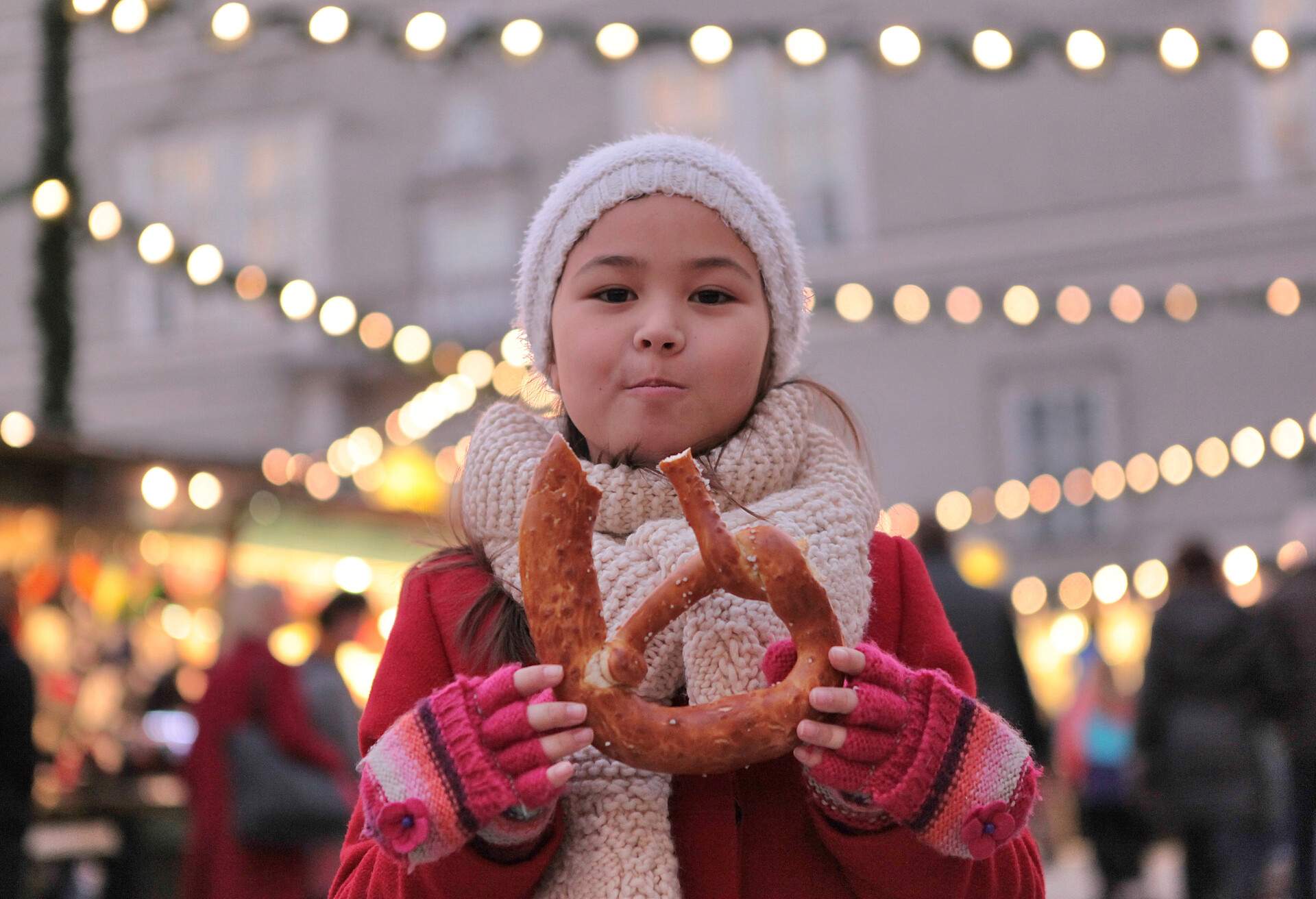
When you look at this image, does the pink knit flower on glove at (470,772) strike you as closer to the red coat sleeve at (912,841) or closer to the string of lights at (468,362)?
the red coat sleeve at (912,841)

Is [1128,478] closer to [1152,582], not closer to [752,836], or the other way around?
[1152,582]

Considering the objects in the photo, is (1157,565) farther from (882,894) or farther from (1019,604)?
(882,894)

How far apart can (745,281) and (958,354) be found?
50.2 ft

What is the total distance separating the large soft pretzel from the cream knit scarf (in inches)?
3.3

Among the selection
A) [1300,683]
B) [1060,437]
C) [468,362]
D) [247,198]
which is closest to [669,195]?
[1300,683]

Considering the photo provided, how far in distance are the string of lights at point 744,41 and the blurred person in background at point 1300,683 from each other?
5.68 feet

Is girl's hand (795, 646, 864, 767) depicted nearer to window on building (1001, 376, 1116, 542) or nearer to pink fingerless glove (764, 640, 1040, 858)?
pink fingerless glove (764, 640, 1040, 858)

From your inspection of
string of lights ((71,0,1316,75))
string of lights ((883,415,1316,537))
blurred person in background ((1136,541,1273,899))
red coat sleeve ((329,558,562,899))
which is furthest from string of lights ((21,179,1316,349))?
red coat sleeve ((329,558,562,899))

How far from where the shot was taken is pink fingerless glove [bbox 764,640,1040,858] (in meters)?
1.24

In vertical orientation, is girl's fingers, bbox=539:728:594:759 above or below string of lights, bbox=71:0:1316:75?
below

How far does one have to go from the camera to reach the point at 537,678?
47.8 inches

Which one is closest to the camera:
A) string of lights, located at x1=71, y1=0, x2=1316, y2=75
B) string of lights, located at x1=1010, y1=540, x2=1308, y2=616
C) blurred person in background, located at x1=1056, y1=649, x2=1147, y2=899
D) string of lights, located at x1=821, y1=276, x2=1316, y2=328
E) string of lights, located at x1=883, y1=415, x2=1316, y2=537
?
string of lights, located at x1=71, y1=0, x2=1316, y2=75

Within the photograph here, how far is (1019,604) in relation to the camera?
14164mm

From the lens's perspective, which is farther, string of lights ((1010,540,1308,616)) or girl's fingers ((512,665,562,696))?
string of lights ((1010,540,1308,616))
